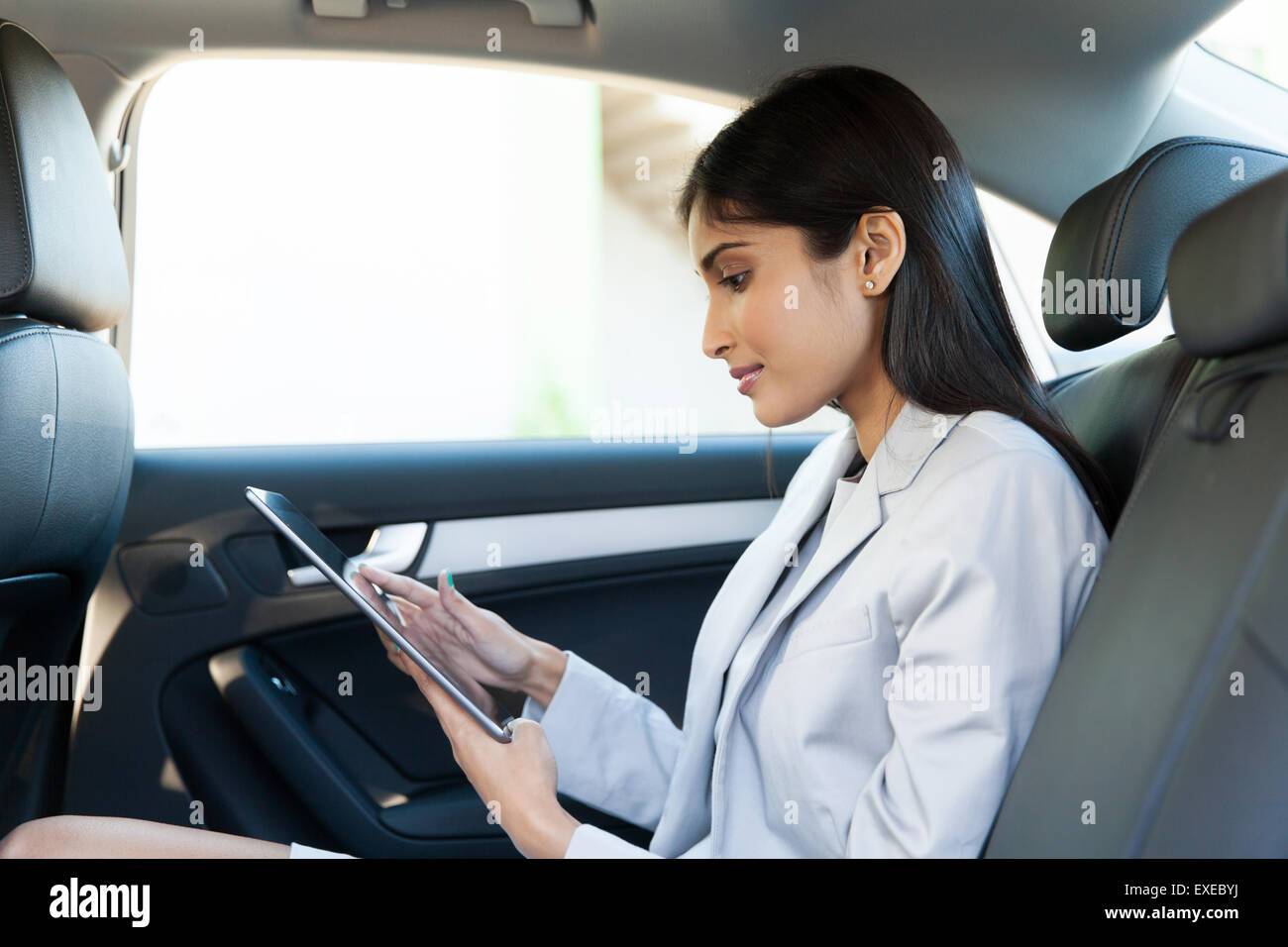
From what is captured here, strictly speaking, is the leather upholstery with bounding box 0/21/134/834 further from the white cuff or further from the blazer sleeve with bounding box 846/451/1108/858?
the blazer sleeve with bounding box 846/451/1108/858

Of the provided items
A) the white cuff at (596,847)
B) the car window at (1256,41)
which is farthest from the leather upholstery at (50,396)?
the car window at (1256,41)

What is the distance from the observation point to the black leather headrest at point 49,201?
1233 mm

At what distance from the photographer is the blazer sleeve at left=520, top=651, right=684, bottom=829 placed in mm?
1366

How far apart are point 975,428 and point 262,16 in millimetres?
1148

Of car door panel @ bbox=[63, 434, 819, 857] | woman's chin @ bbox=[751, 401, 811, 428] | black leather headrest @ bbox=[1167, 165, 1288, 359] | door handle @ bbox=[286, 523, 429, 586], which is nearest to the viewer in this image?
black leather headrest @ bbox=[1167, 165, 1288, 359]

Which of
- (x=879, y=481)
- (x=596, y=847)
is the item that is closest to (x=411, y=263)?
(x=879, y=481)

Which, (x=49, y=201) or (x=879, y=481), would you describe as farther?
(x=49, y=201)

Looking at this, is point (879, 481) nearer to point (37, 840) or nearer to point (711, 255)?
point (711, 255)

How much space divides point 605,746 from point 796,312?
1.96 feet

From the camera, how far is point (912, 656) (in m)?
0.94

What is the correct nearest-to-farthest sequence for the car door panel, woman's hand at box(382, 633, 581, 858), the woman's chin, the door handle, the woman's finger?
1. woman's hand at box(382, 633, 581, 858)
2. the woman's chin
3. the woman's finger
4. the car door panel
5. the door handle

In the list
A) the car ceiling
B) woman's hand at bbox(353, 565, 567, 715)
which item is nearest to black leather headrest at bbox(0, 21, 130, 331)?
the car ceiling

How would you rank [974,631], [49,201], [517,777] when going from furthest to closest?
[49,201]
[517,777]
[974,631]

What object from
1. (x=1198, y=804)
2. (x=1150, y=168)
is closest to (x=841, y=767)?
(x=1198, y=804)
